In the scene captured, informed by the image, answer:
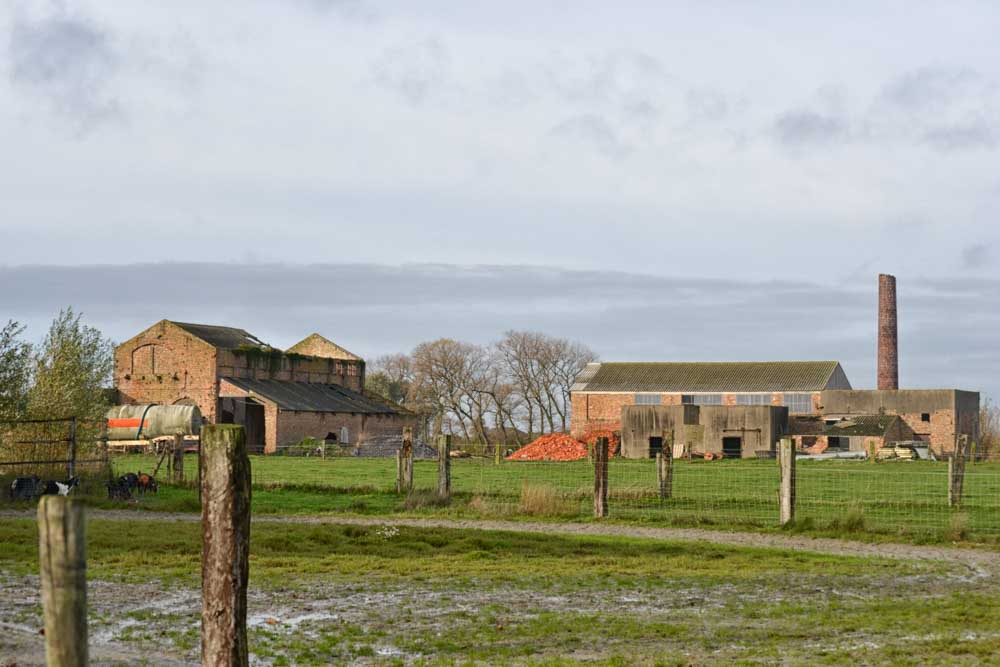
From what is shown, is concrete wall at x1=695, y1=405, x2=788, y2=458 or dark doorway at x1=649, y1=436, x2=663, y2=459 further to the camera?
concrete wall at x1=695, y1=405, x2=788, y2=458

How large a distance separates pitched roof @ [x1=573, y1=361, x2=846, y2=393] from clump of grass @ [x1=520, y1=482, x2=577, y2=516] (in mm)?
60317

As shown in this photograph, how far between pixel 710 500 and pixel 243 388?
50.7 m

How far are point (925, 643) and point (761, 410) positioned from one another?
58.3m

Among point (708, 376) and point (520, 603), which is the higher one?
point (708, 376)

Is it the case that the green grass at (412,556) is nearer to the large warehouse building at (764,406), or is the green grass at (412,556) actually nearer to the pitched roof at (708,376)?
the large warehouse building at (764,406)

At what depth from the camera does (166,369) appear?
75.1 m

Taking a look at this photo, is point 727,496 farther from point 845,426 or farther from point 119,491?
point 845,426

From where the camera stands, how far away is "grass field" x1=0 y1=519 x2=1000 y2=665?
9.14 meters

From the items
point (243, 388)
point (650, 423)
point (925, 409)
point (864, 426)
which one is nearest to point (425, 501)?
point (650, 423)

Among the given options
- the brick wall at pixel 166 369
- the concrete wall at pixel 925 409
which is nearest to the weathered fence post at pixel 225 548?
the brick wall at pixel 166 369

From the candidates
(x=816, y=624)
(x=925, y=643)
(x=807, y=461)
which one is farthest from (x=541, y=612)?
(x=807, y=461)

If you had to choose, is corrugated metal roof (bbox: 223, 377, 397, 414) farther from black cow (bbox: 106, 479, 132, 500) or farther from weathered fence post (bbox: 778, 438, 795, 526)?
weathered fence post (bbox: 778, 438, 795, 526)

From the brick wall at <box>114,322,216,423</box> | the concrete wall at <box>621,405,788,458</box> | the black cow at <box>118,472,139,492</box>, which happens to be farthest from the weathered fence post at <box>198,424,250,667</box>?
the brick wall at <box>114,322,216,423</box>

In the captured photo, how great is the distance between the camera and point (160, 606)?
11180 millimetres
